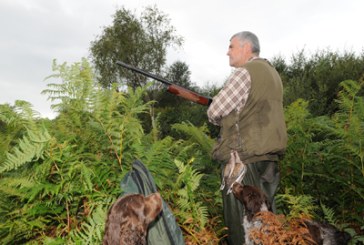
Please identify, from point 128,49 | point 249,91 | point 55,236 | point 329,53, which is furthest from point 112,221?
point 128,49

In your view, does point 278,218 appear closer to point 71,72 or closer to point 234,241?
point 234,241

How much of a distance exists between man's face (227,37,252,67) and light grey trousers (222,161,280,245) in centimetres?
95

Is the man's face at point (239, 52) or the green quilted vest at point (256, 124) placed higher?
the man's face at point (239, 52)

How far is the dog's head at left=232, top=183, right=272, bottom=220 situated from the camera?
3.27 metres

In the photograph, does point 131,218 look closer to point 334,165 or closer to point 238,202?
point 238,202

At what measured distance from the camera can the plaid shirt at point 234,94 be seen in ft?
10.8

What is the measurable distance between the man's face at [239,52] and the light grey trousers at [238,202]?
0.95 metres

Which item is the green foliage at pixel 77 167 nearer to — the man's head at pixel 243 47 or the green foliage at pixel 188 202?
the green foliage at pixel 188 202

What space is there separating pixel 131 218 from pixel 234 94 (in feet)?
4.62

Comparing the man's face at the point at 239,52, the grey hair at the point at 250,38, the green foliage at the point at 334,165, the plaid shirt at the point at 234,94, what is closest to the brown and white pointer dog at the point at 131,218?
the plaid shirt at the point at 234,94

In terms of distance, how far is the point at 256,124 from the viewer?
3314 millimetres

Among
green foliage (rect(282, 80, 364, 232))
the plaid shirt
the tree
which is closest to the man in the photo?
the plaid shirt

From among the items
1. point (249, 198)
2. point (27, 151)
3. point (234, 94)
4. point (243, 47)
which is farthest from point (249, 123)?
point (27, 151)

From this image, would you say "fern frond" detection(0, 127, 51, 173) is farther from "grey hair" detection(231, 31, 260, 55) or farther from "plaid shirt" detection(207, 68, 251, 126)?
"grey hair" detection(231, 31, 260, 55)
